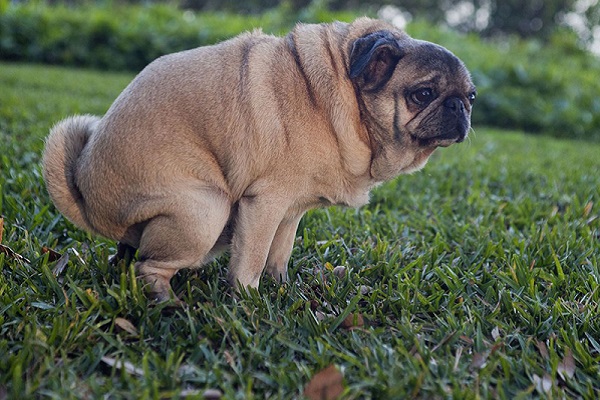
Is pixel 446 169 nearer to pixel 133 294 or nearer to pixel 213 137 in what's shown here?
pixel 213 137

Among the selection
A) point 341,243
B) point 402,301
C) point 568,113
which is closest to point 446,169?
point 341,243

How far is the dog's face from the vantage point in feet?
9.75

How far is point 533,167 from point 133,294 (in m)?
4.97

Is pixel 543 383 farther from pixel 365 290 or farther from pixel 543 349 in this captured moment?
pixel 365 290

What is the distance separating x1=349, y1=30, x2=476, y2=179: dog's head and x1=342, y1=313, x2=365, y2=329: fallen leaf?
819 mm

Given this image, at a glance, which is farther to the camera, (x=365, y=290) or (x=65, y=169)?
(x=365, y=290)

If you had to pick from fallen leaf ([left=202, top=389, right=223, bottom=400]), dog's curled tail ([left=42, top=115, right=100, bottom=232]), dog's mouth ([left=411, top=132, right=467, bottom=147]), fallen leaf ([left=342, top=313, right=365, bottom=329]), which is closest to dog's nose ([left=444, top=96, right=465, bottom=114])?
dog's mouth ([left=411, top=132, right=467, bottom=147])

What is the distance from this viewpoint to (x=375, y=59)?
2934 millimetres

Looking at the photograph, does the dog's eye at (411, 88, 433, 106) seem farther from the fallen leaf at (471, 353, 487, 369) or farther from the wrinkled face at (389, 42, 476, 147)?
the fallen leaf at (471, 353, 487, 369)

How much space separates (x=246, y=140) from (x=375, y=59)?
0.72 meters

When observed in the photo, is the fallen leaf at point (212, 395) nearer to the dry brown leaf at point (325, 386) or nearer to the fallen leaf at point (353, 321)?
the dry brown leaf at point (325, 386)

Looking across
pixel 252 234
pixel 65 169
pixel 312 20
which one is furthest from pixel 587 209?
pixel 312 20

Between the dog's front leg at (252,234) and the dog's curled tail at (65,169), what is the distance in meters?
0.76

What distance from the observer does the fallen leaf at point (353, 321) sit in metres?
2.71
